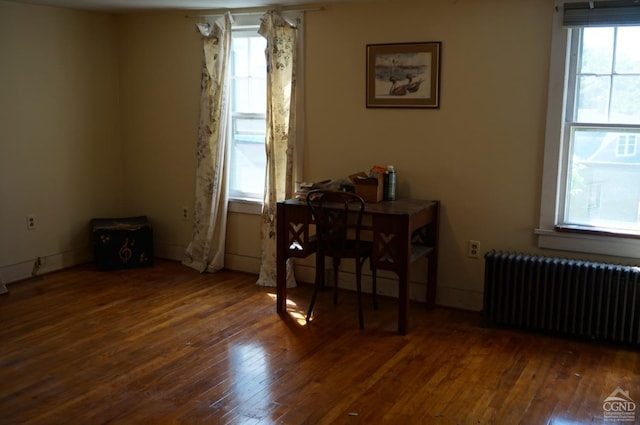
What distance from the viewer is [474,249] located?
449 cm

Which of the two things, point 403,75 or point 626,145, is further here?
point 403,75

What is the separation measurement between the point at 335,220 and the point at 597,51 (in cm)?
189

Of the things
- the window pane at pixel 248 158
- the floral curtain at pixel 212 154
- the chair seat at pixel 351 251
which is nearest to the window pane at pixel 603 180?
the chair seat at pixel 351 251

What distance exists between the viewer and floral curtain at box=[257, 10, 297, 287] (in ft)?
16.0

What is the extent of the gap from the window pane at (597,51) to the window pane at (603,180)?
14.7 inches

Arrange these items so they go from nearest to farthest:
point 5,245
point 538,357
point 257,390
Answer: point 257,390 < point 538,357 < point 5,245

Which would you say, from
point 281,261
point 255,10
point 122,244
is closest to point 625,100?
point 281,261

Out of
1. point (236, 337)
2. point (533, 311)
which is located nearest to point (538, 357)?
point (533, 311)

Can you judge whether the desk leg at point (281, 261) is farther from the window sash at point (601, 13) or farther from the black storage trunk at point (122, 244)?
the window sash at point (601, 13)

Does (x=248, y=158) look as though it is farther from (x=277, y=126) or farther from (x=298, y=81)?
(x=298, y=81)

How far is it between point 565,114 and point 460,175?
773 mm

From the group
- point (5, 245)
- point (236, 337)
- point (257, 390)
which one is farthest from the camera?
point (5, 245)

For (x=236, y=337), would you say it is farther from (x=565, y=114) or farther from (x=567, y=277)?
(x=565, y=114)

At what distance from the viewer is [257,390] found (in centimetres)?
329
